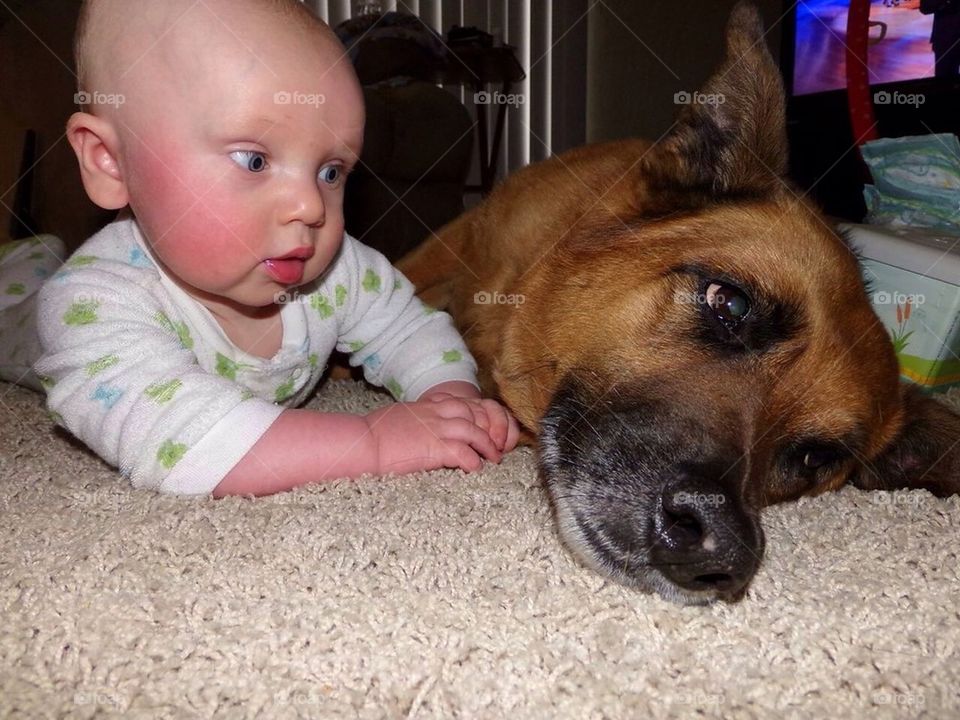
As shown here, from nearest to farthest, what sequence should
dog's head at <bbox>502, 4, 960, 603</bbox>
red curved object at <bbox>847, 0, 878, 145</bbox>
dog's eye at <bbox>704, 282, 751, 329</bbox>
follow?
dog's head at <bbox>502, 4, 960, 603</bbox> → dog's eye at <bbox>704, 282, 751, 329</bbox> → red curved object at <bbox>847, 0, 878, 145</bbox>

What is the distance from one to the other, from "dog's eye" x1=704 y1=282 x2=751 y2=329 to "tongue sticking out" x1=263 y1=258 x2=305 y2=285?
78 centimetres

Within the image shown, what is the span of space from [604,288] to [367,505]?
2.15 ft

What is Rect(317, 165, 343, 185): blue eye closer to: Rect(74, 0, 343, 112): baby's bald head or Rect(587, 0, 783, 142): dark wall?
Rect(74, 0, 343, 112): baby's bald head

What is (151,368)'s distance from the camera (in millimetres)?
1287

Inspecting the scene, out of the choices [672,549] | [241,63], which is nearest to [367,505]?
[672,549]

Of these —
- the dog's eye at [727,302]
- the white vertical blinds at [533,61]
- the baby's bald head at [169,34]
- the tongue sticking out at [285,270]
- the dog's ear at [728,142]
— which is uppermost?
the baby's bald head at [169,34]

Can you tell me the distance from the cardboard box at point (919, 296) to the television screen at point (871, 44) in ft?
6.88

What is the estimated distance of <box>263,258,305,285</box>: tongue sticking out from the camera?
1396 millimetres

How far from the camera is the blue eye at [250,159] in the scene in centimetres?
128

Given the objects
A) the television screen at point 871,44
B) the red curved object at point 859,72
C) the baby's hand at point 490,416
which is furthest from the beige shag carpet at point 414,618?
the television screen at point 871,44

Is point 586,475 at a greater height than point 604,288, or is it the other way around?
point 604,288

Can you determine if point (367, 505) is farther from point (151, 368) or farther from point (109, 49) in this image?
point (109, 49)

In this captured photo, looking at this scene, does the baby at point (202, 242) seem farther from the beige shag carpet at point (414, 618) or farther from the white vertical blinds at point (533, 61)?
the white vertical blinds at point (533, 61)

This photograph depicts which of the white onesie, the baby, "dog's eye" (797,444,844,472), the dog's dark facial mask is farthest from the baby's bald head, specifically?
"dog's eye" (797,444,844,472)
